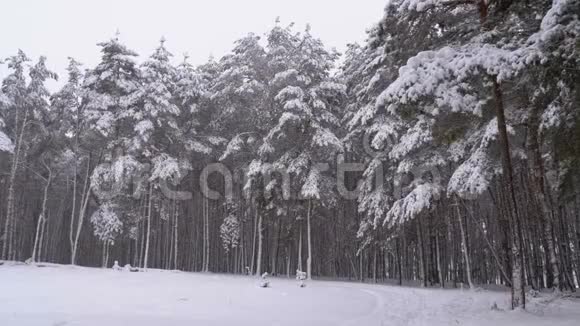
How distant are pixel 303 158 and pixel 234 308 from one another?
1110cm

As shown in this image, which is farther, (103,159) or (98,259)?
(98,259)

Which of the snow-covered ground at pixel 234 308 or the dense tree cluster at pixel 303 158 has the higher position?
the dense tree cluster at pixel 303 158

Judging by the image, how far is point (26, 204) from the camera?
29.8 metres

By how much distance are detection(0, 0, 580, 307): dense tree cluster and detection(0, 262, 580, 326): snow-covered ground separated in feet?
4.59

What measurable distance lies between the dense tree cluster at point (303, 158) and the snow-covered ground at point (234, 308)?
1398mm

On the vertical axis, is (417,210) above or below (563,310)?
above

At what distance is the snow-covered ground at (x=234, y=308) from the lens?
691cm

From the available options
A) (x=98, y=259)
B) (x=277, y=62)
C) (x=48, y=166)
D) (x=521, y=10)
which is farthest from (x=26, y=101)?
(x=521, y=10)

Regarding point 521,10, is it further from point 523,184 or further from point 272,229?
point 272,229

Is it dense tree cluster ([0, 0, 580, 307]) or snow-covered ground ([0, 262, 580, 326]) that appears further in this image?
dense tree cluster ([0, 0, 580, 307])

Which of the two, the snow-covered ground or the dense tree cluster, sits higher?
the dense tree cluster

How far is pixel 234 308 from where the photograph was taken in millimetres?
8812

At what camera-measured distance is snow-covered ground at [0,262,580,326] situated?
6.91 meters

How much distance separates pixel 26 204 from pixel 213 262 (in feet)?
44.8
